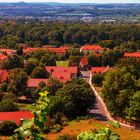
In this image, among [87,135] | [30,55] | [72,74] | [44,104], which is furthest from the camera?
[30,55]

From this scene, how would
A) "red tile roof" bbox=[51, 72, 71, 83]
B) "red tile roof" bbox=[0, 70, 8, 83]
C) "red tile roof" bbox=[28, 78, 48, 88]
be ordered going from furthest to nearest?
"red tile roof" bbox=[51, 72, 71, 83]
"red tile roof" bbox=[0, 70, 8, 83]
"red tile roof" bbox=[28, 78, 48, 88]

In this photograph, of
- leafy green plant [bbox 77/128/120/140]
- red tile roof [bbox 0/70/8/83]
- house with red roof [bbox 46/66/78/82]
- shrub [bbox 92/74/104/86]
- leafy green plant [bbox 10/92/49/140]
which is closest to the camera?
leafy green plant [bbox 10/92/49/140]

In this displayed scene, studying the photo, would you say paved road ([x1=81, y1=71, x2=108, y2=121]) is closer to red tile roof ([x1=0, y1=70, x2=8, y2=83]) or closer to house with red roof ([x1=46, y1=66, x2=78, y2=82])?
house with red roof ([x1=46, y1=66, x2=78, y2=82])

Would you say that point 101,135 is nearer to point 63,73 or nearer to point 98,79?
point 98,79

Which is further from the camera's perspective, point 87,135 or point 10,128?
point 10,128

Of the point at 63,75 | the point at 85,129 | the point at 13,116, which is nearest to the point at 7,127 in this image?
the point at 13,116

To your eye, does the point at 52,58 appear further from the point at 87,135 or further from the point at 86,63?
the point at 87,135

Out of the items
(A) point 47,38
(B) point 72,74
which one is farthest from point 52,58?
(A) point 47,38

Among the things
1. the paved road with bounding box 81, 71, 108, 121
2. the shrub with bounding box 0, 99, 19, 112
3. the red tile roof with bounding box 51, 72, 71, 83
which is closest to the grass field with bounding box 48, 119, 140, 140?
the paved road with bounding box 81, 71, 108, 121

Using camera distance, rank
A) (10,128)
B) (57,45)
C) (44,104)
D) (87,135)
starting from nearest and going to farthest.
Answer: (44,104) → (87,135) → (10,128) → (57,45)
